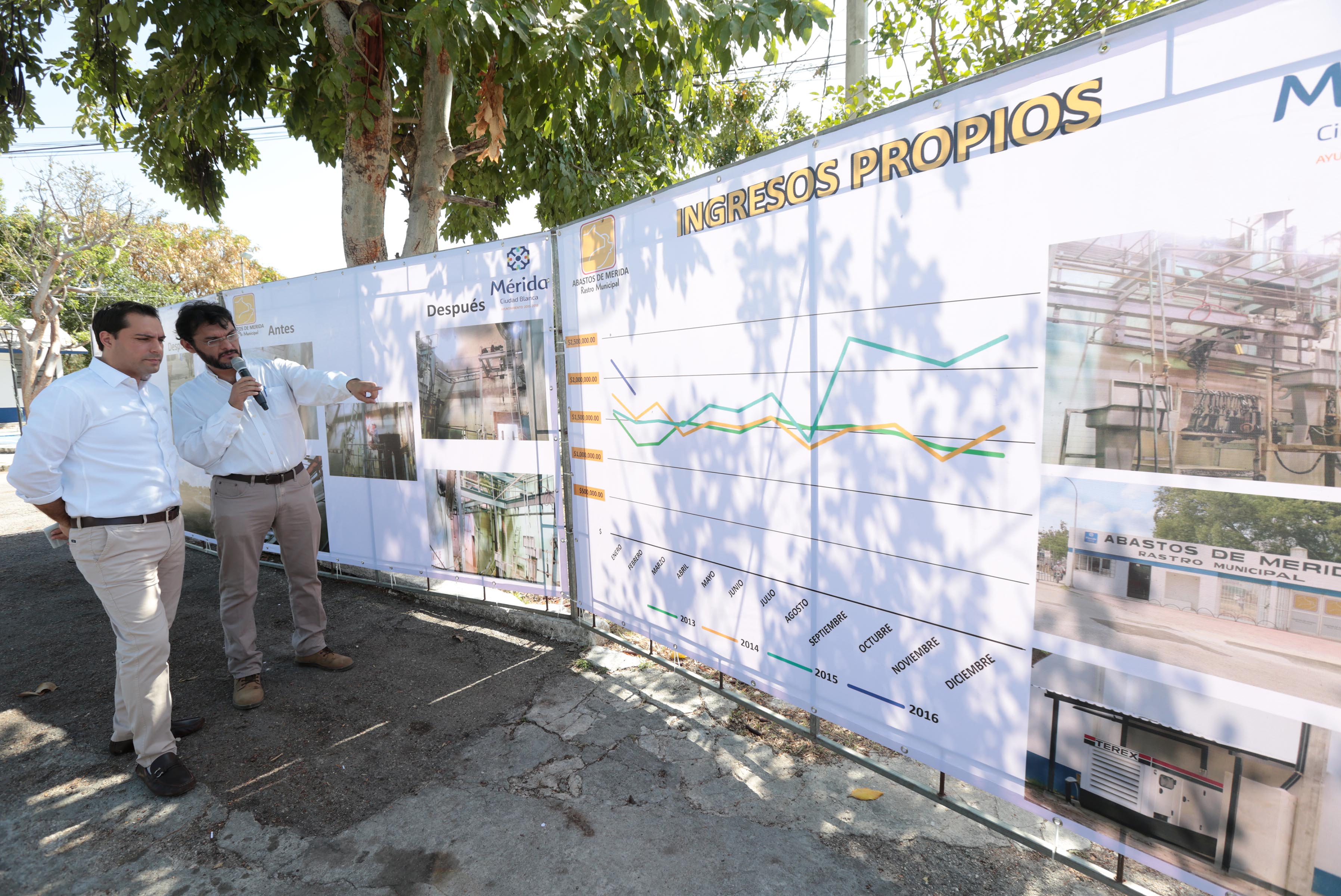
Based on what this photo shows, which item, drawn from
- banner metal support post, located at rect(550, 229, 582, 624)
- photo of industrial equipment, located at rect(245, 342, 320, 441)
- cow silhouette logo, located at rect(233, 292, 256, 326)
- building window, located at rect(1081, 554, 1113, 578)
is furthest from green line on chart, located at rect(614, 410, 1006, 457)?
cow silhouette logo, located at rect(233, 292, 256, 326)

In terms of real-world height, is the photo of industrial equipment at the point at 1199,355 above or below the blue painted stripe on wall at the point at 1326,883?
above

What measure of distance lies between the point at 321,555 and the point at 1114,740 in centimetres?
571

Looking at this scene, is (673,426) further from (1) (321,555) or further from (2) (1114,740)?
(1) (321,555)

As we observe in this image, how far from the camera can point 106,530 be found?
10.0ft

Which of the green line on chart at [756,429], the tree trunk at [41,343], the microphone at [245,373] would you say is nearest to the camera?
the green line on chart at [756,429]

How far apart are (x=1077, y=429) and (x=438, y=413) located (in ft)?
13.2

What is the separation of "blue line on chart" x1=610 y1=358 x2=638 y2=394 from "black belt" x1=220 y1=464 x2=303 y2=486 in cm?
204

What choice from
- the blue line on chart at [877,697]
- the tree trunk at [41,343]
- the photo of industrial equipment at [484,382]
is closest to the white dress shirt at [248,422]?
the photo of industrial equipment at [484,382]

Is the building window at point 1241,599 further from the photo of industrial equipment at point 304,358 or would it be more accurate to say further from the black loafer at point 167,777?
the photo of industrial equipment at point 304,358

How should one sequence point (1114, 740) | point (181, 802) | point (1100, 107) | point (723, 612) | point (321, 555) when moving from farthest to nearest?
point (321, 555), point (723, 612), point (181, 802), point (1114, 740), point (1100, 107)

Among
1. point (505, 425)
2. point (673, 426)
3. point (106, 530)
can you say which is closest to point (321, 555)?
point (505, 425)

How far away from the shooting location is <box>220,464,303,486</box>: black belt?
3.93 meters

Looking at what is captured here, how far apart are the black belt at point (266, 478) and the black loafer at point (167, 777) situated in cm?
144

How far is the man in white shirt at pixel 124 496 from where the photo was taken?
9.84 feet
